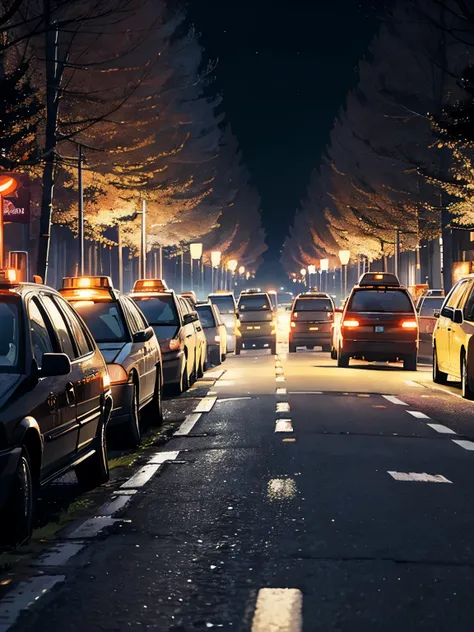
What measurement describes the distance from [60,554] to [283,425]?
751cm

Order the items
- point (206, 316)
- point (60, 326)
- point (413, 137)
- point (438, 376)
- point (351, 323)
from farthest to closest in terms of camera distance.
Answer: point (413, 137) → point (206, 316) → point (351, 323) → point (438, 376) → point (60, 326)

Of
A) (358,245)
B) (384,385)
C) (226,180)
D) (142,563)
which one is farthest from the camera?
(226,180)

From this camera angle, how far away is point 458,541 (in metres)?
7.57

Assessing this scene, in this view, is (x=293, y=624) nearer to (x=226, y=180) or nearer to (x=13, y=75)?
(x=13, y=75)

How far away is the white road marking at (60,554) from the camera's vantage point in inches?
279

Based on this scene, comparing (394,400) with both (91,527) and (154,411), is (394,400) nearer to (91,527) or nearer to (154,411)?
(154,411)

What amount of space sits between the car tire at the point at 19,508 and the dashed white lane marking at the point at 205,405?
9.44 metres

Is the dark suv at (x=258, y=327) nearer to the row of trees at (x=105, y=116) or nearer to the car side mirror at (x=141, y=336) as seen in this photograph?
the row of trees at (x=105, y=116)

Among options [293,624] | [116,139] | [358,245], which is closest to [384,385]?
[293,624]

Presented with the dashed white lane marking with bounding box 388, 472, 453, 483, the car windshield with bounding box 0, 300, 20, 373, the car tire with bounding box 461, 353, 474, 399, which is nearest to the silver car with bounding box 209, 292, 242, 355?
the car tire with bounding box 461, 353, 474, 399

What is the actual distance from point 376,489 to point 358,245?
74.4 metres

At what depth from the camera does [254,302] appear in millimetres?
40531

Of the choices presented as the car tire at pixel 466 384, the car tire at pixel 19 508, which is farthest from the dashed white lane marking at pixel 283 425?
the car tire at pixel 19 508

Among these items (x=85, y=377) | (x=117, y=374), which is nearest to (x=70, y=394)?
(x=85, y=377)
